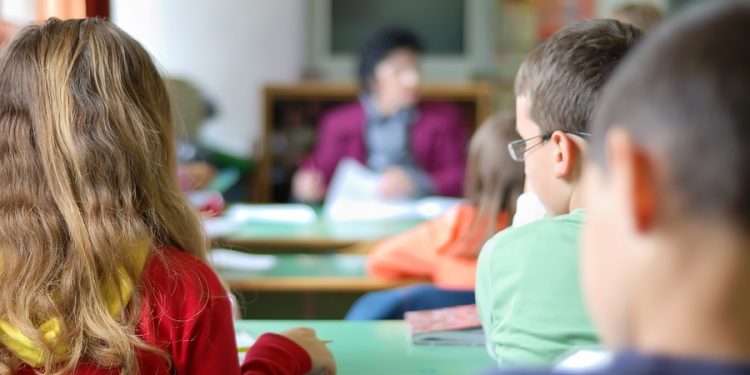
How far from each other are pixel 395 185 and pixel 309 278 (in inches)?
47.4

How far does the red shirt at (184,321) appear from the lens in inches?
49.0

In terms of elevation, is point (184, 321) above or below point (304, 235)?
above

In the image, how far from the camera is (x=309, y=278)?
2.65 metres

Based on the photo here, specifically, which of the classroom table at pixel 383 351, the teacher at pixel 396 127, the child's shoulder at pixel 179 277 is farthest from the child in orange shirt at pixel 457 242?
the teacher at pixel 396 127

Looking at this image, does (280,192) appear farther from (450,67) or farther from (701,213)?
(701,213)

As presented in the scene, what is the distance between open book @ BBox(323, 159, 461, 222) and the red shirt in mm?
2196

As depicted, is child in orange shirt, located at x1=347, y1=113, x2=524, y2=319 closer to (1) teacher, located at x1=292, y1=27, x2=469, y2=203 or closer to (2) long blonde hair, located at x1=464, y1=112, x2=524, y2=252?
(2) long blonde hair, located at x1=464, y1=112, x2=524, y2=252

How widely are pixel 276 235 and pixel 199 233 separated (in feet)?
5.91

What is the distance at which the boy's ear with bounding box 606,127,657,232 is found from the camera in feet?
1.91

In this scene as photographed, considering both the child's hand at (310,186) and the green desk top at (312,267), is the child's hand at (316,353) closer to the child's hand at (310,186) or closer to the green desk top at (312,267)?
the green desk top at (312,267)

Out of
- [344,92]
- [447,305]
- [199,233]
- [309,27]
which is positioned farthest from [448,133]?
[199,233]

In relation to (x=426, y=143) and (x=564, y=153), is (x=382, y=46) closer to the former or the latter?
(x=426, y=143)

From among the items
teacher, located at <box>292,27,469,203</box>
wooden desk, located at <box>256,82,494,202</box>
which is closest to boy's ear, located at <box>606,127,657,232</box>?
teacher, located at <box>292,27,469,203</box>

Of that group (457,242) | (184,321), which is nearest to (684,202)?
(184,321)
